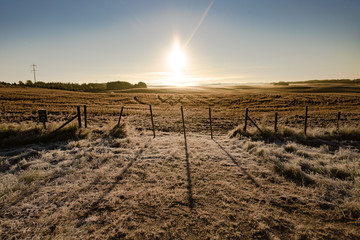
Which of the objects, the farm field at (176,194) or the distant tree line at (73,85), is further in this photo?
the distant tree line at (73,85)

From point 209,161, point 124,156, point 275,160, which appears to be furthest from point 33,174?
point 275,160

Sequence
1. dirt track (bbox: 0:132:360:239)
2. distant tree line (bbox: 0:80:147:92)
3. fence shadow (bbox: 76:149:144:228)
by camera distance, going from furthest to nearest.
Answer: distant tree line (bbox: 0:80:147:92)
fence shadow (bbox: 76:149:144:228)
dirt track (bbox: 0:132:360:239)

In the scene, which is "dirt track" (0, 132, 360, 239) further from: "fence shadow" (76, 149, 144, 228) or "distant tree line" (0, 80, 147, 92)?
"distant tree line" (0, 80, 147, 92)

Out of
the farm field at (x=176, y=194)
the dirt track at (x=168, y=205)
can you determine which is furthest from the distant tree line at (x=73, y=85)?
the dirt track at (x=168, y=205)

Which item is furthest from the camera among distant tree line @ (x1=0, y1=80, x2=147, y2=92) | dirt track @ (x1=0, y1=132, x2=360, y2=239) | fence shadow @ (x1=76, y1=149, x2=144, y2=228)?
distant tree line @ (x1=0, y1=80, x2=147, y2=92)

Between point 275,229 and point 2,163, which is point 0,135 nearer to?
point 2,163

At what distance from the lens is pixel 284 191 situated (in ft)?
14.1

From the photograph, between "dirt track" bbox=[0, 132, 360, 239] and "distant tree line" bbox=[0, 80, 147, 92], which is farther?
"distant tree line" bbox=[0, 80, 147, 92]

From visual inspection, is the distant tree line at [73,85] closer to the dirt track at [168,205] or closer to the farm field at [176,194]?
the farm field at [176,194]

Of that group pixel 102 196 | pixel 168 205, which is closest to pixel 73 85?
pixel 102 196

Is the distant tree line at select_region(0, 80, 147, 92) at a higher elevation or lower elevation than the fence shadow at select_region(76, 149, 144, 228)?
higher

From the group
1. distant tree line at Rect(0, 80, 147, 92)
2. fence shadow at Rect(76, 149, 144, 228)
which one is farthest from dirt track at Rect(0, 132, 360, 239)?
distant tree line at Rect(0, 80, 147, 92)

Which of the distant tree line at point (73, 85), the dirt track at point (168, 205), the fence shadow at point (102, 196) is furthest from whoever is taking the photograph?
the distant tree line at point (73, 85)

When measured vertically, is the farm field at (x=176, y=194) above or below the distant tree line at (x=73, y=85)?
below
